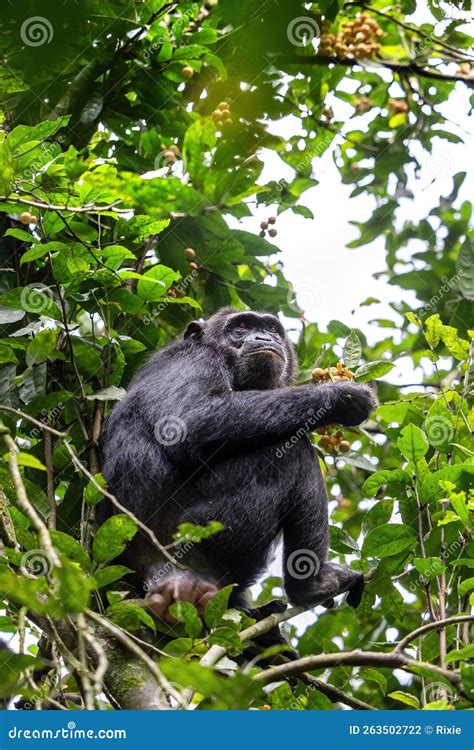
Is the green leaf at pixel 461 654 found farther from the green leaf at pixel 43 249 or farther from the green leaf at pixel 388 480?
the green leaf at pixel 43 249

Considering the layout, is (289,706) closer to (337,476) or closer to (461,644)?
(461,644)

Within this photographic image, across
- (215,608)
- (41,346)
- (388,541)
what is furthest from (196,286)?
(215,608)

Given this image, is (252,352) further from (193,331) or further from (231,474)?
(231,474)

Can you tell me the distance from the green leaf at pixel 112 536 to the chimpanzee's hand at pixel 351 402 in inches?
113

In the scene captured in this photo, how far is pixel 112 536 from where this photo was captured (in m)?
4.89

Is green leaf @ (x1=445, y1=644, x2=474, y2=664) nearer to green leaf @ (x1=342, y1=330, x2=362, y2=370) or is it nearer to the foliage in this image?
the foliage

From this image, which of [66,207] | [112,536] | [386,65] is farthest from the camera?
[386,65]

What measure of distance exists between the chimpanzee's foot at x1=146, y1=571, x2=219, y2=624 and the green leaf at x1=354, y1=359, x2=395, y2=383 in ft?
7.14

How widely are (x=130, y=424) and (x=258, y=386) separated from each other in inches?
55.8

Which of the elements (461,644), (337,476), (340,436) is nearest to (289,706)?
(461,644)

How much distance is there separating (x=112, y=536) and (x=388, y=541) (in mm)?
2126

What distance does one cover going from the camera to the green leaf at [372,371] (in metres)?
7.32

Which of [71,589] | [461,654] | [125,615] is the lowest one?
[125,615]

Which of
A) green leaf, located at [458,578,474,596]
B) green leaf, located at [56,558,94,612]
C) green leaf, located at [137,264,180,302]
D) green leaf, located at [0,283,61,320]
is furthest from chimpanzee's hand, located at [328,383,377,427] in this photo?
green leaf, located at [56,558,94,612]
